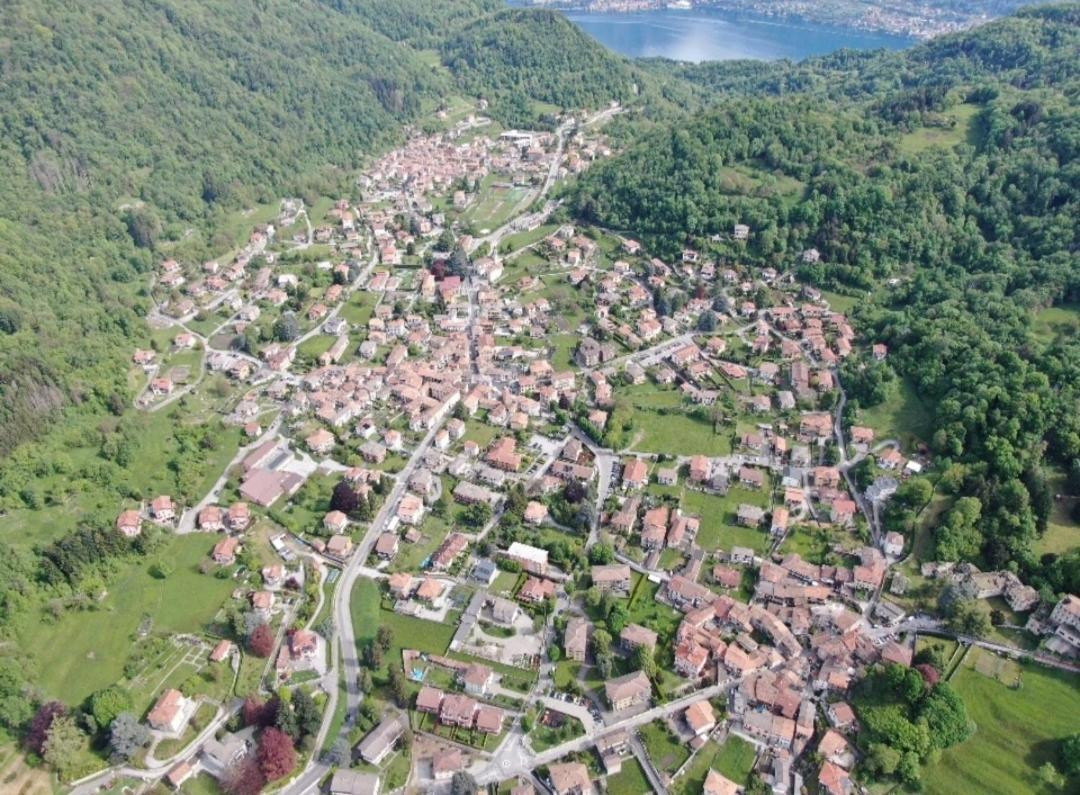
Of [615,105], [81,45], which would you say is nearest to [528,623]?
[81,45]

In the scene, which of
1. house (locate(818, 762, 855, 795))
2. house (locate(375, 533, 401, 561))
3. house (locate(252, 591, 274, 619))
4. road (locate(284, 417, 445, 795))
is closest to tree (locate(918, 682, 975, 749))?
house (locate(818, 762, 855, 795))

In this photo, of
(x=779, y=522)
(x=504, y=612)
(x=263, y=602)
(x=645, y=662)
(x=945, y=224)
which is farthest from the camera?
(x=945, y=224)

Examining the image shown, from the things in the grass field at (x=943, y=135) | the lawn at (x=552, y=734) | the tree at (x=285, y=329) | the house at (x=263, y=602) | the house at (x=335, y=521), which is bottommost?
the lawn at (x=552, y=734)

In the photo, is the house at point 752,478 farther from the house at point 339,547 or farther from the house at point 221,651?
the house at point 221,651

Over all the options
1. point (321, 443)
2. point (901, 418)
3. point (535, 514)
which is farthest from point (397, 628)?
point (901, 418)

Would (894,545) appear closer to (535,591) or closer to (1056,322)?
(535,591)

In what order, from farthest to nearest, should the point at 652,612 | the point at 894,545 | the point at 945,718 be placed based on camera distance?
1. the point at 894,545
2. the point at 652,612
3. the point at 945,718

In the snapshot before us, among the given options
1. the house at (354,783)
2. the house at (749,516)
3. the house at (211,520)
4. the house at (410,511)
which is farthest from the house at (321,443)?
the house at (749,516)
